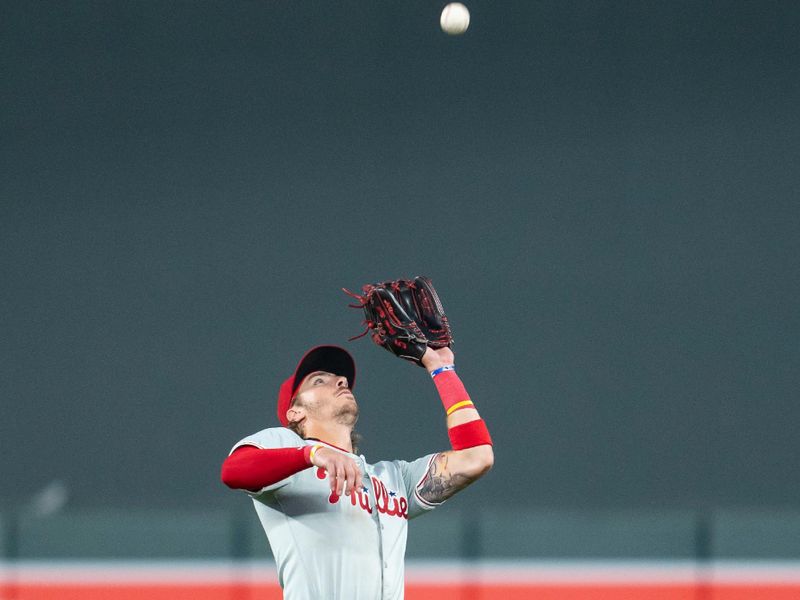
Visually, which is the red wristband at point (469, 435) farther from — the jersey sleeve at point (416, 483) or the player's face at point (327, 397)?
the player's face at point (327, 397)

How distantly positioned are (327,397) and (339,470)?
659mm

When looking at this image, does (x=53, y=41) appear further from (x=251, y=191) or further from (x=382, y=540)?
(x=382, y=540)

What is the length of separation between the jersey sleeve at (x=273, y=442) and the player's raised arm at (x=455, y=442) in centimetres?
36

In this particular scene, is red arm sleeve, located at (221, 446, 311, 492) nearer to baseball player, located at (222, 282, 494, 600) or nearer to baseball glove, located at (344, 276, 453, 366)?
baseball player, located at (222, 282, 494, 600)

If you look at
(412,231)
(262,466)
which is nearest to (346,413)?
(262,466)

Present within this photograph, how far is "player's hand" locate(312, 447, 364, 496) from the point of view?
6.84ft

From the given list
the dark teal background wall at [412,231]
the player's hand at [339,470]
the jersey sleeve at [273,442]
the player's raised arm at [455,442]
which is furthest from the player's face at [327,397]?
the dark teal background wall at [412,231]

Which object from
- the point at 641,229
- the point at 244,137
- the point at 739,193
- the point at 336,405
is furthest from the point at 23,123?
the point at 336,405

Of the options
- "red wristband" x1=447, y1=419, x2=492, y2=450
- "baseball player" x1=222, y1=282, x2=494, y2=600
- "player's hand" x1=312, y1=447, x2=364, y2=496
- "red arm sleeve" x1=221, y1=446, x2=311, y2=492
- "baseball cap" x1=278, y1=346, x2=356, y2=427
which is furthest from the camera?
"baseball cap" x1=278, y1=346, x2=356, y2=427

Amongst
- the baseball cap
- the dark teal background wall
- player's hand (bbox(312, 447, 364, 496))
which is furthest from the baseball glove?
the dark teal background wall

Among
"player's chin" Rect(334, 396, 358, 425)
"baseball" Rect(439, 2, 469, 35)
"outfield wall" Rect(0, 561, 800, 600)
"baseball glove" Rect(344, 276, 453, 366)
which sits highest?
"baseball" Rect(439, 2, 469, 35)

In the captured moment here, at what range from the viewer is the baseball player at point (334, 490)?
2361mm

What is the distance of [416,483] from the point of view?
9.05 feet

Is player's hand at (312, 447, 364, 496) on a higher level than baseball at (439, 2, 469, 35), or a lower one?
lower
